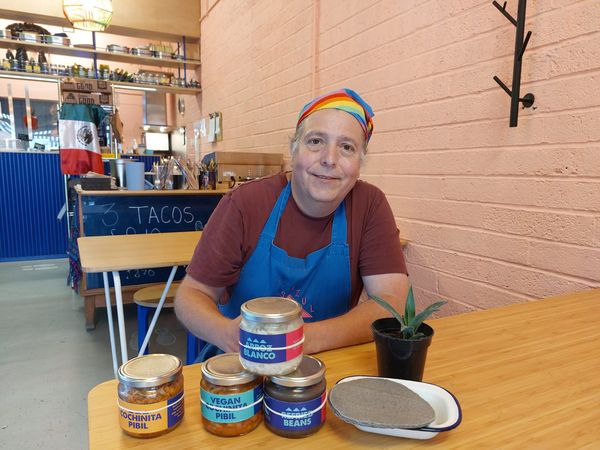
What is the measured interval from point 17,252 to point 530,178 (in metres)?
6.06

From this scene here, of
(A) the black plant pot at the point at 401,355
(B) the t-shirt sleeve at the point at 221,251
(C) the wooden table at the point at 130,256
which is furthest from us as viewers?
(C) the wooden table at the point at 130,256

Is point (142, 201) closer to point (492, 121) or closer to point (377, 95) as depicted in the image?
point (377, 95)

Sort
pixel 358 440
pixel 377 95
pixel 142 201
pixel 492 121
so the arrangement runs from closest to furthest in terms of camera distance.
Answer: pixel 358 440 → pixel 492 121 → pixel 377 95 → pixel 142 201

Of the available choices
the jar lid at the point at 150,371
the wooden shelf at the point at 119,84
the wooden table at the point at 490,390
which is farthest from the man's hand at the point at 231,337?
the wooden shelf at the point at 119,84

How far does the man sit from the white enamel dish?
527mm

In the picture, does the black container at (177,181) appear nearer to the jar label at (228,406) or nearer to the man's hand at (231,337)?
the man's hand at (231,337)

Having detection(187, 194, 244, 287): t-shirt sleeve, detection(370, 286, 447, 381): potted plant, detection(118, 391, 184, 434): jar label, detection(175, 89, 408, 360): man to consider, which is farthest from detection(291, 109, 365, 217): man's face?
detection(118, 391, 184, 434): jar label

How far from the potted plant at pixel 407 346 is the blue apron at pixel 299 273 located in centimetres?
56

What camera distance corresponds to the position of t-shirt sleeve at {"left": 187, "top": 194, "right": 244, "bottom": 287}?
118 cm

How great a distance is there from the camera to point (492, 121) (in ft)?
5.83

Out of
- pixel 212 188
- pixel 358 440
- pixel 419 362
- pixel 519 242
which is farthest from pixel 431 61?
pixel 212 188

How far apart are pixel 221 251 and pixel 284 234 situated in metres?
0.21

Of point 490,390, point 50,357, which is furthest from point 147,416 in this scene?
point 50,357

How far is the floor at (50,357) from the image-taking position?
193 cm
